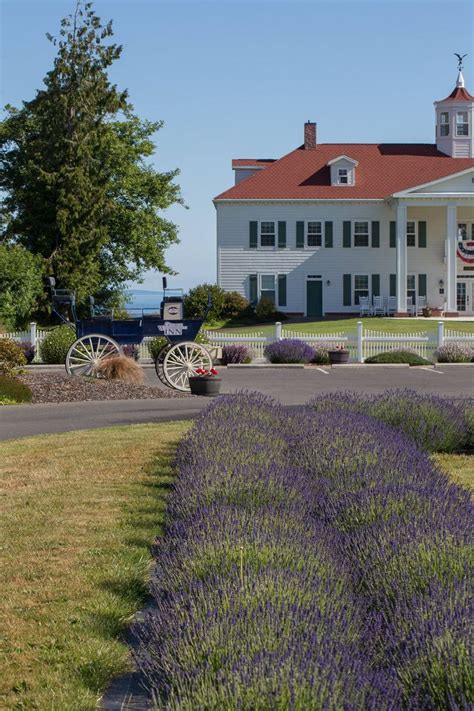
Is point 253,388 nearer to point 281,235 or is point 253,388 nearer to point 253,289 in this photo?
point 253,289

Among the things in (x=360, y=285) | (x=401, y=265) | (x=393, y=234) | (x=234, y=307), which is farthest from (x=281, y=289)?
(x=393, y=234)

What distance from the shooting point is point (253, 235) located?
54406 mm

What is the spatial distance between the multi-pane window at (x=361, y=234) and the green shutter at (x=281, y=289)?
414 centimetres

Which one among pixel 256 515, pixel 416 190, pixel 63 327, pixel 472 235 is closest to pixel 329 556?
pixel 256 515

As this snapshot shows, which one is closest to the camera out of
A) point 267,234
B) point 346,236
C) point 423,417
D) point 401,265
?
point 423,417

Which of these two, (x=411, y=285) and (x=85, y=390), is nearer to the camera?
(x=85, y=390)

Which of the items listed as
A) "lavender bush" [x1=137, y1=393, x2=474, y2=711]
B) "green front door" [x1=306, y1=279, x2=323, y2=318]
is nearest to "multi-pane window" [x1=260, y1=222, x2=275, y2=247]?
"green front door" [x1=306, y1=279, x2=323, y2=318]

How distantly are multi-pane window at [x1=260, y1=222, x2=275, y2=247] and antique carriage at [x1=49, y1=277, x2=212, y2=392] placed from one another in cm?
3282

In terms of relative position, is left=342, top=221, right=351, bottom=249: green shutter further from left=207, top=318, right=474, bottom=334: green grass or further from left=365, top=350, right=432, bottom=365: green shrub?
left=365, top=350, right=432, bottom=365: green shrub

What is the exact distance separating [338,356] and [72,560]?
2476 cm

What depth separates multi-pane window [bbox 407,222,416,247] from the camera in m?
55.1

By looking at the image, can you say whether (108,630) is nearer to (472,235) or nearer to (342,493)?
(342,493)

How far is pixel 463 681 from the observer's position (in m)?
3.79

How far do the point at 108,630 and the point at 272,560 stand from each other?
110cm
